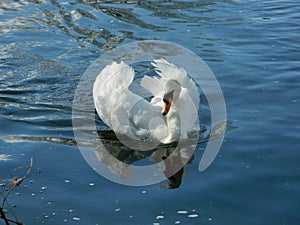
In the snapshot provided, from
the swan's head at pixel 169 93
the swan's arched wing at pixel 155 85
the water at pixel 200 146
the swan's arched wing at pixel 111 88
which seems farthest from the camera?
the swan's arched wing at pixel 155 85

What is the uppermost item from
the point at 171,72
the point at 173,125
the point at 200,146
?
the point at 171,72

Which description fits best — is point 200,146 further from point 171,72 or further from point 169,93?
point 171,72

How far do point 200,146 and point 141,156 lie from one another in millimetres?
776

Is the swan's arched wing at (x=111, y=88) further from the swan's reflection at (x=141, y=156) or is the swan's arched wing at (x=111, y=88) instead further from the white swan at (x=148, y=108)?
the swan's reflection at (x=141, y=156)

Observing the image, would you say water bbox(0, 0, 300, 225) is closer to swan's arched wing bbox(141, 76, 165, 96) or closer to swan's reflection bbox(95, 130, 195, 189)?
swan's reflection bbox(95, 130, 195, 189)

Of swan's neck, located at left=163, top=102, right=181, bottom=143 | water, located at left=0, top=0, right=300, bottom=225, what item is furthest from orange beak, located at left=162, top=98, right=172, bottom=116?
water, located at left=0, top=0, right=300, bottom=225

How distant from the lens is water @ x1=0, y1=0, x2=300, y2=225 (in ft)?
21.7

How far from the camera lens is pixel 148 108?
828 centimetres

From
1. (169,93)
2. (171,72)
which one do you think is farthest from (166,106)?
(171,72)

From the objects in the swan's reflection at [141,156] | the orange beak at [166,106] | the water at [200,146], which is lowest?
the swan's reflection at [141,156]

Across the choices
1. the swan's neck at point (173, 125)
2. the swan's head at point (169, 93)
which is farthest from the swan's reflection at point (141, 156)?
the swan's head at point (169, 93)

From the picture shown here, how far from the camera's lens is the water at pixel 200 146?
6.62m

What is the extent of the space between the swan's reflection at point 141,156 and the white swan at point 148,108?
0.48 ft

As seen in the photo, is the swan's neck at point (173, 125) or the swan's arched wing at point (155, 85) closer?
the swan's neck at point (173, 125)
